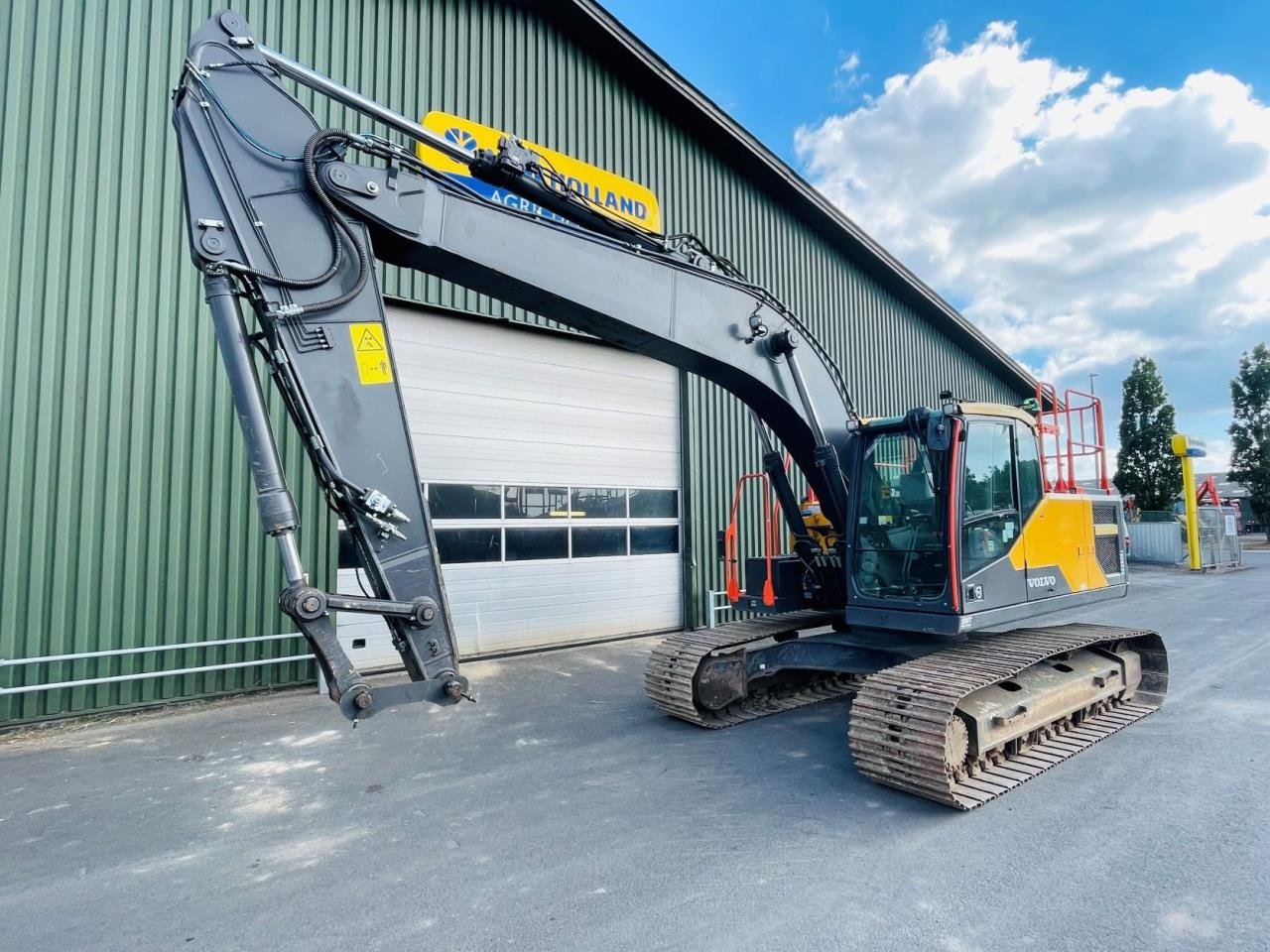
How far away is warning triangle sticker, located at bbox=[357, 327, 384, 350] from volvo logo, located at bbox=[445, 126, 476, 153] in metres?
6.45

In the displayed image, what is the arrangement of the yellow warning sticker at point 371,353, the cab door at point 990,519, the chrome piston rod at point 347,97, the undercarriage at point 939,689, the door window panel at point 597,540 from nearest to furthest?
the yellow warning sticker at point 371,353
the chrome piston rod at point 347,97
the undercarriage at point 939,689
the cab door at point 990,519
the door window panel at point 597,540

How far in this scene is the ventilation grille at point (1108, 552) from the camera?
22.4 ft

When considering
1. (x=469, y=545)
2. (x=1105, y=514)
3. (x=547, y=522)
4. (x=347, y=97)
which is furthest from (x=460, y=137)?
(x=1105, y=514)

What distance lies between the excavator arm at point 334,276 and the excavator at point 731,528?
13 mm

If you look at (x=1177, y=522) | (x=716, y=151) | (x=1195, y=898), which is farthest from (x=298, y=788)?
(x=1177, y=522)

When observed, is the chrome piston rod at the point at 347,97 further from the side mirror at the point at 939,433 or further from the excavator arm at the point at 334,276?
the side mirror at the point at 939,433

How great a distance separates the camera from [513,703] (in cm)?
723

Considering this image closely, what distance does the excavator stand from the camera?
3.69m

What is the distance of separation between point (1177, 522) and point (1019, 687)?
22775mm

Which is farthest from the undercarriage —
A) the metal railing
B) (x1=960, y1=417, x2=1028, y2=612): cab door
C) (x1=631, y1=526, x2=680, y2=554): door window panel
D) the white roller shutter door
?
the metal railing

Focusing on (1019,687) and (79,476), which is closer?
(1019,687)

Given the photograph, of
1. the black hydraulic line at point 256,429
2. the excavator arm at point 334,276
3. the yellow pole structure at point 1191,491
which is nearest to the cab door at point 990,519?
the excavator arm at point 334,276

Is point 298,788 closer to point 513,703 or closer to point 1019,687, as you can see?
point 513,703

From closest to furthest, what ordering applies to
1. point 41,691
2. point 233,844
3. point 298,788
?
point 233,844 < point 298,788 < point 41,691
